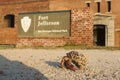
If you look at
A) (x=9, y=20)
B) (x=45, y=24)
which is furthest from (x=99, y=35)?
(x=9, y=20)

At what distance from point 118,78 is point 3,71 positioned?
341 cm

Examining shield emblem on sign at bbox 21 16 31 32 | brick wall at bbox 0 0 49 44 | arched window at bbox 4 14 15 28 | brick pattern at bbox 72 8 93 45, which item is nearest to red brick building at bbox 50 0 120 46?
brick wall at bbox 0 0 49 44

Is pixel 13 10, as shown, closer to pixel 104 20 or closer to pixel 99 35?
pixel 99 35

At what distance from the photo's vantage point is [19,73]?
9.05 metres

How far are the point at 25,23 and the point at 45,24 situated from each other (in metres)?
1.53

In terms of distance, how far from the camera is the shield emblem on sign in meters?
22.2

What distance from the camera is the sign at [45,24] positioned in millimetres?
20656

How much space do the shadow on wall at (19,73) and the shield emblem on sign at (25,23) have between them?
1137 cm

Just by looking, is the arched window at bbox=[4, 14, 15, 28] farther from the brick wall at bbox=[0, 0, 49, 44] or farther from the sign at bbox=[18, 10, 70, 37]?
the sign at bbox=[18, 10, 70, 37]

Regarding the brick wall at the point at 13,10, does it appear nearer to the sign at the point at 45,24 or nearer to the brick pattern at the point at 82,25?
the sign at the point at 45,24

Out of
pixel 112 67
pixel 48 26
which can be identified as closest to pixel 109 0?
pixel 48 26

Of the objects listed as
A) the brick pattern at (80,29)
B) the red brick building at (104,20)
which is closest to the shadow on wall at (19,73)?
the brick pattern at (80,29)

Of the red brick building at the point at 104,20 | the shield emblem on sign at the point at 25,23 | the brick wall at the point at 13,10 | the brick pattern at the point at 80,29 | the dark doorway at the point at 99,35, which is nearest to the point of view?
the brick pattern at the point at 80,29

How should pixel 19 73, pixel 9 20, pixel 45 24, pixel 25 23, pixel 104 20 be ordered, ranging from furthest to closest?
1. pixel 9 20
2. pixel 104 20
3. pixel 25 23
4. pixel 45 24
5. pixel 19 73
